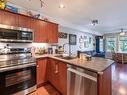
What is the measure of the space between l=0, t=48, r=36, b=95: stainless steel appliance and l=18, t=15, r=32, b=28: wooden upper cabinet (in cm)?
71

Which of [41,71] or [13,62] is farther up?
[13,62]

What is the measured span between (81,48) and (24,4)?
15.6 ft

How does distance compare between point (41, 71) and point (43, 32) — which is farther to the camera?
point (43, 32)

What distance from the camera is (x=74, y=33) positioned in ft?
20.2

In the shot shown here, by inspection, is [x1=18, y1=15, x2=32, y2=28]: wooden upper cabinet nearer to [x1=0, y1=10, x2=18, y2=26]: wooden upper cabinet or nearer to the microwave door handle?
[x1=0, y1=10, x2=18, y2=26]: wooden upper cabinet

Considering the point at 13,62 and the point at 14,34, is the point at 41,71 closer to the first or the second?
the point at 13,62

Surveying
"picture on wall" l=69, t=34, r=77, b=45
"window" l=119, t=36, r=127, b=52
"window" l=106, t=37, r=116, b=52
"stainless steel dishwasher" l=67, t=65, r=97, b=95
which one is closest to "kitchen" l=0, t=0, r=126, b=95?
"stainless steel dishwasher" l=67, t=65, r=97, b=95

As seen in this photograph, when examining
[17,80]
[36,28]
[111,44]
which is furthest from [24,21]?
[111,44]

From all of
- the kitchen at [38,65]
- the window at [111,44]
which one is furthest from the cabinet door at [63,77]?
the window at [111,44]

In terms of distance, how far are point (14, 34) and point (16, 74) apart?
1.03 m

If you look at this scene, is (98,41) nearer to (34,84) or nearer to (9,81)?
(34,84)

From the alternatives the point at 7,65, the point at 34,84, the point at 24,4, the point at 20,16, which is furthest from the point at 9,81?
the point at 24,4

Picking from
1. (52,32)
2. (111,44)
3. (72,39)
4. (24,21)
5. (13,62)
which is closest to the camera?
(13,62)

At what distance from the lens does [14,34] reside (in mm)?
2645
